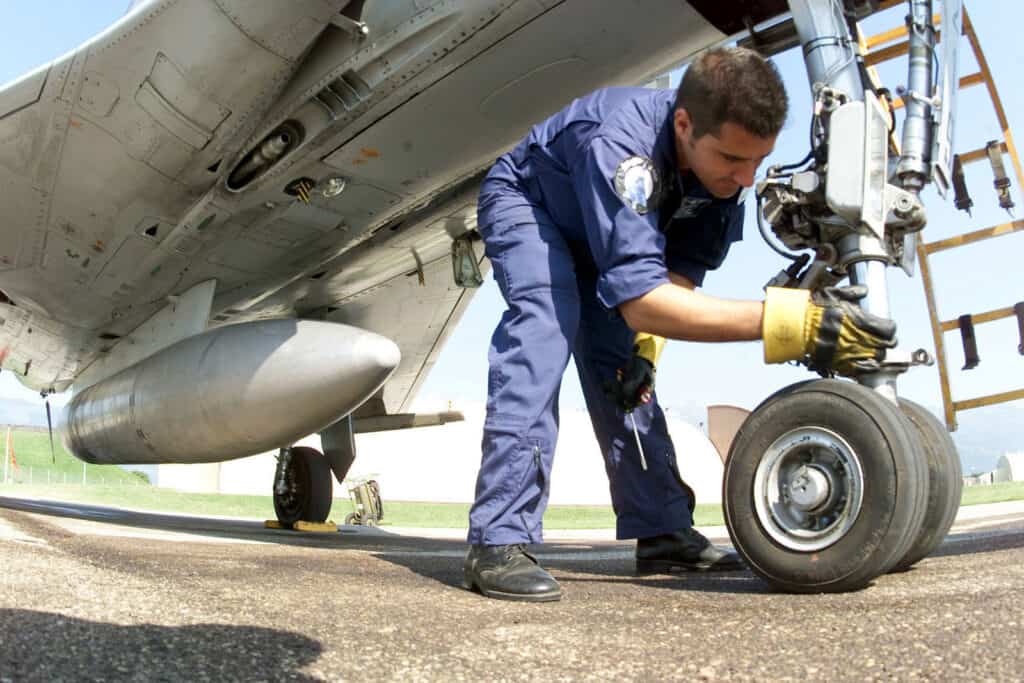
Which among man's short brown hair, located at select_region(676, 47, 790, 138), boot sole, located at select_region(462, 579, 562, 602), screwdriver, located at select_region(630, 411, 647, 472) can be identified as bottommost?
boot sole, located at select_region(462, 579, 562, 602)

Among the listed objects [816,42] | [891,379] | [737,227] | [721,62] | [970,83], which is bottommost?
[891,379]

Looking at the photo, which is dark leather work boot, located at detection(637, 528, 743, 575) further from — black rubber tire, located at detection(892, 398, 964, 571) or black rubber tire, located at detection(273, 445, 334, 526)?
black rubber tire, located at detection(273, 445, 334, 526)

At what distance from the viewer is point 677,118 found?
2.47 m

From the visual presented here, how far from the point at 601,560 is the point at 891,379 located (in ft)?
6.05

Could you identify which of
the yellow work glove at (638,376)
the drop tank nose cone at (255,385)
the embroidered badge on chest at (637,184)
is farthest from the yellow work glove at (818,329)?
the drop tank nose cone at (255,385)

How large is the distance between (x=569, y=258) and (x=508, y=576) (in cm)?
104

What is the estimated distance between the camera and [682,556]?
123 inches

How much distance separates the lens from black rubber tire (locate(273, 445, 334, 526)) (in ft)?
25.5

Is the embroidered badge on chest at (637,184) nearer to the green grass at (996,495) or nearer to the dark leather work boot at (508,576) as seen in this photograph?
the dark leather work boot at (508,576)

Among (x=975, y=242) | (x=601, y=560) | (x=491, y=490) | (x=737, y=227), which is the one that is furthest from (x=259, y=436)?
(x=975, y=242)

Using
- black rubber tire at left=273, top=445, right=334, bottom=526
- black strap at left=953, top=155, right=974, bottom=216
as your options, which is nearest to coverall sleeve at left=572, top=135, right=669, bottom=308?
black strap at left=953, top=155, right=974, bottom=216

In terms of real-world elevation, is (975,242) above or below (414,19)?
below

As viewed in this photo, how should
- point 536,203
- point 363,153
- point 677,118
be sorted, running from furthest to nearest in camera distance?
point 363,153 → point 536,203 → point 677,118

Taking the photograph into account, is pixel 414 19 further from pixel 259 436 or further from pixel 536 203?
pixel 259 436
